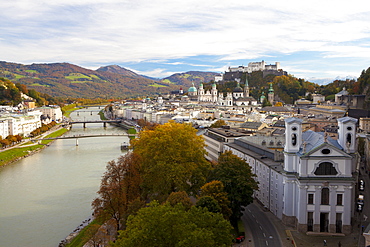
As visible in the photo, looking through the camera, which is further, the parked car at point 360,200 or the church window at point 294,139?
the parked car at point 360,200

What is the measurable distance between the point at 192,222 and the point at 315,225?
502 cm

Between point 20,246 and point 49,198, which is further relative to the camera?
point 49,198

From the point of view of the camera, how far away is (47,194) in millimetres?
18188

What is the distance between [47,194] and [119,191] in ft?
21.2

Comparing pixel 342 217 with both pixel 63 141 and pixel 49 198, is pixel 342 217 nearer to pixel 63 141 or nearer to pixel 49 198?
pixel 49 198

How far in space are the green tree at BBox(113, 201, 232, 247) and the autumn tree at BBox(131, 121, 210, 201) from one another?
4.25m

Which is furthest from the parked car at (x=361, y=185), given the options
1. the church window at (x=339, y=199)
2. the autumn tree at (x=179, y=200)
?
the autumn tree at (x=179, y=200)

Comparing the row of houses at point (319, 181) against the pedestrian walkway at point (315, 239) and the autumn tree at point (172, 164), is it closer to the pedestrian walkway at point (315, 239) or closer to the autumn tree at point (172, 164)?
the pedestrian walkway at point (315, 239)

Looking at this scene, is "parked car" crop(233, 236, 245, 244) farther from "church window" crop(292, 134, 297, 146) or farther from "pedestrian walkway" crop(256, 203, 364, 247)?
"church window" crop(292, 134, 297, 146)

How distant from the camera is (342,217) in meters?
11.6

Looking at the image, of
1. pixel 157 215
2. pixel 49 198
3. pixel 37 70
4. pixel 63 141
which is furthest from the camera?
pixel 37 70

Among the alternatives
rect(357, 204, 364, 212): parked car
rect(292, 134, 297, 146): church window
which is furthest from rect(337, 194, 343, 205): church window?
rect(357, 204, 364, 212): parked car

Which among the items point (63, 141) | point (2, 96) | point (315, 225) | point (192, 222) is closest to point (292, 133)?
point (315, 225)

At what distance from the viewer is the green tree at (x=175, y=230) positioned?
7668mm
